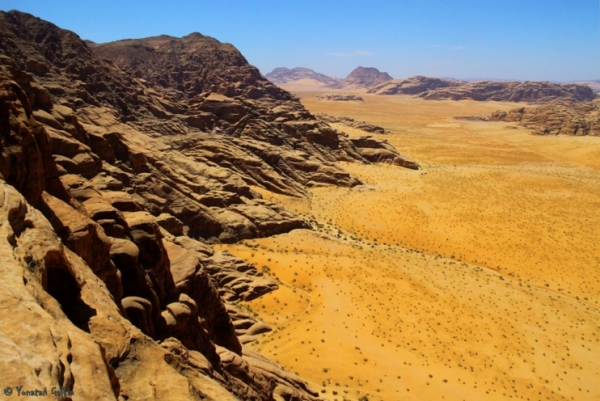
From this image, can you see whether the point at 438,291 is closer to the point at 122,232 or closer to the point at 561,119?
the point at 122,232

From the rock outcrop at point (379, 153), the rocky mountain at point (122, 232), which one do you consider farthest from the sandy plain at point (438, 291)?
the rock outcrop at point (379, 153)

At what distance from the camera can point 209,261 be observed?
81.0 feet

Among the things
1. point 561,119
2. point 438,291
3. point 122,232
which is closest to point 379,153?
point 438,291

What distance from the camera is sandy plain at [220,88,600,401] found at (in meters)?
19.8

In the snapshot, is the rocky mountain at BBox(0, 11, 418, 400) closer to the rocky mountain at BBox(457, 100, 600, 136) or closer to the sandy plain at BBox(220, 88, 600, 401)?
the sandy plain at BBox(220, 88, 600, 401)

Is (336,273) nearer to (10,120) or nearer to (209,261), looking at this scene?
(209,261)

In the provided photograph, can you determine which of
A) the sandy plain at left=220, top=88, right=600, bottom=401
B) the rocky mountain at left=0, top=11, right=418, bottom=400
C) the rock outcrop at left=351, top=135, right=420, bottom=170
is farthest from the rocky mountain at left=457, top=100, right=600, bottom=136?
the rocky mountain at left=0, top=11, right=418, bottom=400

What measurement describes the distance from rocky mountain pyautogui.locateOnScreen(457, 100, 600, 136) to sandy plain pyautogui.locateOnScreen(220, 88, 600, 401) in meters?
64.1

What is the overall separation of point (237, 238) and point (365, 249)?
10.6 meters

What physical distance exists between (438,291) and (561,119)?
388 ft

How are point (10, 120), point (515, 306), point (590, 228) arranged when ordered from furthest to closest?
point (590, 228)
point (515, 306)
point (10, 120)

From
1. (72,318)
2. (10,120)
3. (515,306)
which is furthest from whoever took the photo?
(515,306)

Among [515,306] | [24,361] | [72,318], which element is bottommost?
[515,306]

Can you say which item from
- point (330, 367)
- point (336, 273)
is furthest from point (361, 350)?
point (336, 273)
